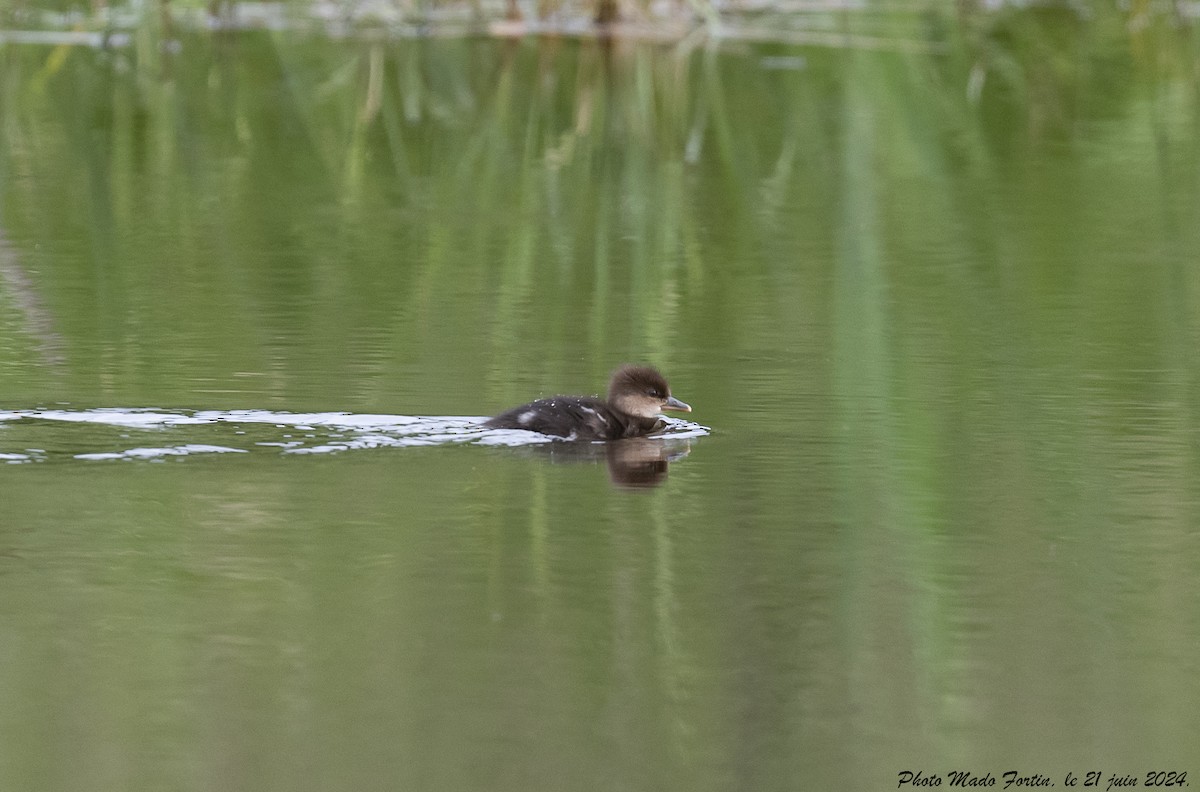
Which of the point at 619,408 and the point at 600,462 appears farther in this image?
the point at 619,408

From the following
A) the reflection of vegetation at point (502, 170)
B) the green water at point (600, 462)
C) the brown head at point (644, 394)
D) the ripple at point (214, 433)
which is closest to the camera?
A: the green water at point (600, 462)

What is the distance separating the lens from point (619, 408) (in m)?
6.75

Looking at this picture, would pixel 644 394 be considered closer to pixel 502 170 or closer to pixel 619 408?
pixel 619 408

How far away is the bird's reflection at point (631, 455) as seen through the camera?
604cm

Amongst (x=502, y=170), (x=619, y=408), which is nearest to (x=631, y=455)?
(x=619, y=408)

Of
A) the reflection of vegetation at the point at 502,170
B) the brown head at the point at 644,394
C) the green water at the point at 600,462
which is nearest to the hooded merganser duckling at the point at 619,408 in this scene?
the brown head at the point at 644,394

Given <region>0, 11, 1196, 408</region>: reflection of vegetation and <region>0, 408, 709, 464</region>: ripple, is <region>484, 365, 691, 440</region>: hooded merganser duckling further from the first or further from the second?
<region>0, 11, 1196, 408</region>: reflection of vegetation

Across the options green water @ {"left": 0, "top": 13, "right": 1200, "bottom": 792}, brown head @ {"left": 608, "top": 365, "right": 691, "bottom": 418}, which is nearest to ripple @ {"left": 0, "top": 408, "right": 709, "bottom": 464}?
green water @ {"left": 0, "top": 13, "right": 1200, "bottom": 792}

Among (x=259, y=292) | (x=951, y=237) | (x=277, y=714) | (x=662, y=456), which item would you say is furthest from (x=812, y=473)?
(x=951, y=237)

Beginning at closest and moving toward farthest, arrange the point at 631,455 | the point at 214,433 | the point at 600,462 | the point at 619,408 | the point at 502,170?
1. the point at 214,433
2. the point at 600,462
3. the point at 631,455
4. the point at 619,408
5. the point at 502,170

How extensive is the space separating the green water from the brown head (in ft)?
0.48

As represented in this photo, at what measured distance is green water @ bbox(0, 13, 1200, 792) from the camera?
3947 mm

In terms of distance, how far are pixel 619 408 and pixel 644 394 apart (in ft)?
0.26

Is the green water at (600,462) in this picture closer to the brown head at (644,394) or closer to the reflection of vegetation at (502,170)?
the reflection of vegetation at (502,170)
